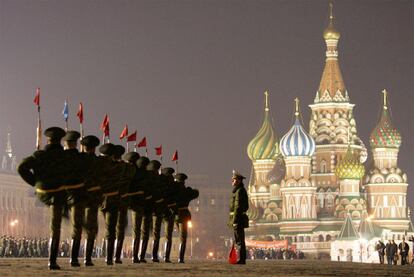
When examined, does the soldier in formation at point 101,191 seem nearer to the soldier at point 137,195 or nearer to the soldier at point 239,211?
the soldier at point 137,195

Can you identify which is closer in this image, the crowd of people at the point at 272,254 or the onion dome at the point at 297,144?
the crowd of people at the point at 272,254

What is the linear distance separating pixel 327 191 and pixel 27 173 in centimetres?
13793

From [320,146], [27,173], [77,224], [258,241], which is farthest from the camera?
Result: [320,146]

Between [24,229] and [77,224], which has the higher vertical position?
[24,229]

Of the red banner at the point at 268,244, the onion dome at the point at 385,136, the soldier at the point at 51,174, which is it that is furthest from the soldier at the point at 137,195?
the onion dome at the point at 385,136

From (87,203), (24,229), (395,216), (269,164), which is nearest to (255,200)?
(269,164)

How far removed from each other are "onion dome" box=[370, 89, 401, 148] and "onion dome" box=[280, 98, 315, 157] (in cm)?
946

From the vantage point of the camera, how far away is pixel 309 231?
15200cm

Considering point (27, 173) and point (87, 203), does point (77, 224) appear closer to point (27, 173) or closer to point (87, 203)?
point (87, 203)

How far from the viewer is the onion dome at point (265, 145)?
553ft

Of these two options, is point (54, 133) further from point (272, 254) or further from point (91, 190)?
point (272, 254)

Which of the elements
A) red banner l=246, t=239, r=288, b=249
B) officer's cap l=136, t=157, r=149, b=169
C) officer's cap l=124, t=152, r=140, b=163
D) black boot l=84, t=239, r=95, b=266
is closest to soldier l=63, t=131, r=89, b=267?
black boot l=84, t=239, r=95, b=266

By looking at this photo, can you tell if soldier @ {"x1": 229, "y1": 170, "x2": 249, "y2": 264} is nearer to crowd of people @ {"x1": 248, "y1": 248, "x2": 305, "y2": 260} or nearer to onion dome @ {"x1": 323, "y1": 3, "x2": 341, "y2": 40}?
crowd of people @ {"x1": 248, "y1": 248, "x2": 305, "y2": 260}

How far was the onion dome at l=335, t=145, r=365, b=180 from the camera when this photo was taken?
505 feet
